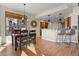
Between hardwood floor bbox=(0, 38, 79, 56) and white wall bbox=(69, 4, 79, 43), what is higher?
white wall bbox=(69, 4, 79, 43)

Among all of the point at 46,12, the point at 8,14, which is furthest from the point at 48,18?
the point at 8,14

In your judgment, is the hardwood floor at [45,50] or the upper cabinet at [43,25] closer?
the hardwood floor at [45,50]

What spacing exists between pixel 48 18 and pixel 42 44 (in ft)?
2.14

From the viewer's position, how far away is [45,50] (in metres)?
2.86

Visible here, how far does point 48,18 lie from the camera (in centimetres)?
298

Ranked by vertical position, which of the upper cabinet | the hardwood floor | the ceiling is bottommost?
the hardwood floor

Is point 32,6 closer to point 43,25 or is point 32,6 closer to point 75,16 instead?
point 43,25

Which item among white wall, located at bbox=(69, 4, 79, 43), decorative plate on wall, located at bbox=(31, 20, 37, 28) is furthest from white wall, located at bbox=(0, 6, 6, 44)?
white wall, located at bbox=(69, 4, 79, 43)

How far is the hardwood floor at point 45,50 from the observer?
2.81 m

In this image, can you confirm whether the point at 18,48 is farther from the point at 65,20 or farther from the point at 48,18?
the point at 65,20

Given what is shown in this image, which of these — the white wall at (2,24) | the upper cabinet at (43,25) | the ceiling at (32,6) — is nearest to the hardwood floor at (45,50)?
the white wall at (2,24)

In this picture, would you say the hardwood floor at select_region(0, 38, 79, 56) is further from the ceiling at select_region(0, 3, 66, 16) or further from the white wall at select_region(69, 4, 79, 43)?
the ceiling at select_region(0, 3, 66, 16)

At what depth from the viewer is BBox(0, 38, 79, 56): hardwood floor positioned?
281cm

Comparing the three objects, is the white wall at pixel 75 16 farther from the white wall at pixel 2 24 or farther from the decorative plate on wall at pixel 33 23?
the white wall at pixel 2 24
